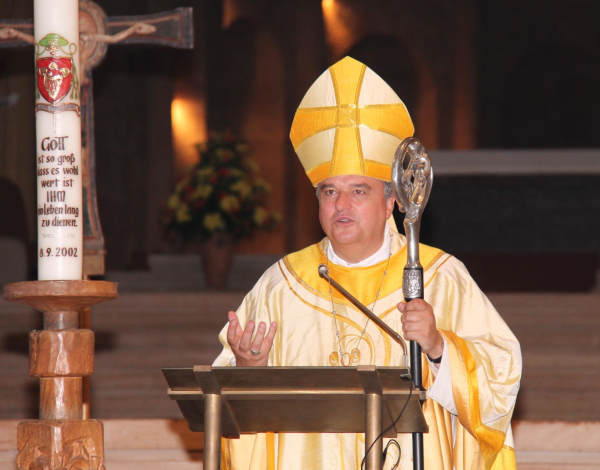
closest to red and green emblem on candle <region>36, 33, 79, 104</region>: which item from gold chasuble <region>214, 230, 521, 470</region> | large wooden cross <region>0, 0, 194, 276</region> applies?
gold chasuble <region>214, 230, 521, 470</region>

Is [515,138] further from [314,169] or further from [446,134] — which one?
[314,169]

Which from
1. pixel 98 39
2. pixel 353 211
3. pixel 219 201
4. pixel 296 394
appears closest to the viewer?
pixel 296 394

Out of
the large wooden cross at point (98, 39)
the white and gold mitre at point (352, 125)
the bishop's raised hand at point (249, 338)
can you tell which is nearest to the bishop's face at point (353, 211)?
the white and gold mitre at point (352, 125)

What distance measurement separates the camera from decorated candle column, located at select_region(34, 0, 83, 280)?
257cm

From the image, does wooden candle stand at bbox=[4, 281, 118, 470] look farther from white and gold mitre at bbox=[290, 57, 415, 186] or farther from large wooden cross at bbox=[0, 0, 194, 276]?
large wooden cross at bbox=[0, 0, 194, 276]

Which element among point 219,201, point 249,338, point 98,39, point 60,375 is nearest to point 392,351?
point 249,338

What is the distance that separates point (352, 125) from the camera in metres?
3.20

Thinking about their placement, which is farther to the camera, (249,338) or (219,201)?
(219,201)

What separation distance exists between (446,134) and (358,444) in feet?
27.8

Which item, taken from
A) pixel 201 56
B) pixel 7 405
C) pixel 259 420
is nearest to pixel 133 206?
pixel 201 56

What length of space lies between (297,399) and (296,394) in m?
0.03

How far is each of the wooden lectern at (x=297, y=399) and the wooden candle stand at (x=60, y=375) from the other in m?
0.32

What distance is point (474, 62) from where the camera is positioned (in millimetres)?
11250

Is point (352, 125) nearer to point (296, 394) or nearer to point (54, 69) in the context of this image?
point (54, 69)
